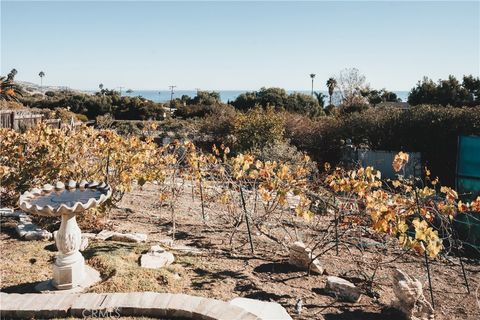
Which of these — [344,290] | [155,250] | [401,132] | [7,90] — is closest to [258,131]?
[401,132]

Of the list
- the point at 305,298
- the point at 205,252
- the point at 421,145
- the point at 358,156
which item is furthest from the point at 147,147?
the point at 421,145

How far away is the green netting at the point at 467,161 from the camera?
10.2 metres

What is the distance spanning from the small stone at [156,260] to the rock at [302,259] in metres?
1.56

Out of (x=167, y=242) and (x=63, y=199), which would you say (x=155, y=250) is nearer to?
(x=167, y=242)

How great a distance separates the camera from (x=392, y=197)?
5492 mm

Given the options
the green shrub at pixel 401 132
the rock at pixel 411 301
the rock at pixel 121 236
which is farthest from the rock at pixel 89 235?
the green shrub at pixel 401 132

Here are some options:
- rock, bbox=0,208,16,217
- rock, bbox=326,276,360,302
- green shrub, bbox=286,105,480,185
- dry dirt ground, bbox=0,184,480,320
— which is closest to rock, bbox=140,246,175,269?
dry dirt ground, bbox=0,184,480,320

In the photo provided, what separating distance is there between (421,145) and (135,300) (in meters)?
12.2

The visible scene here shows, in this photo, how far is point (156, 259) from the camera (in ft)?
16.0

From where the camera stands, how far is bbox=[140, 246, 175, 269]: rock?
4762 mm

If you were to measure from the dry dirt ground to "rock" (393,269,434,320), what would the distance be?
15 cm

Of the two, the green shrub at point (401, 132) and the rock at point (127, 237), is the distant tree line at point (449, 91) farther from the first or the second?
the rock at point (127, 237)

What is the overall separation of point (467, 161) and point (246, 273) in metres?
8.64

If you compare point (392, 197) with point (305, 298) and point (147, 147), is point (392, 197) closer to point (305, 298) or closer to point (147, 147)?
point (305, 298)
